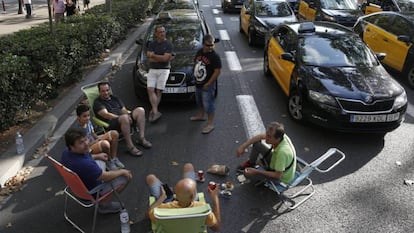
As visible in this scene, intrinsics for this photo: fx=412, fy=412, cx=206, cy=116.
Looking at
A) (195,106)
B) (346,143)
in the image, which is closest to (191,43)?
(195,106)

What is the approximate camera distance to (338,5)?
50.8 ft

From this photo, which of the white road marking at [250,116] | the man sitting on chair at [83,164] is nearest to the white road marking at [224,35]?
the white road marking at [250,116]

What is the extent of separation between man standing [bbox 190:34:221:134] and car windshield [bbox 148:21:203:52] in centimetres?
195

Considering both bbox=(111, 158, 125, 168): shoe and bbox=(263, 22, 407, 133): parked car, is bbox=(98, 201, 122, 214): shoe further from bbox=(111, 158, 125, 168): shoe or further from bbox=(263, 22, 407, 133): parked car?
bbox=(263, 22, 407, 133): parked car

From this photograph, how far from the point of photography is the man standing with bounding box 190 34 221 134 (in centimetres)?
703

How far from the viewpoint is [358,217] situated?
15.8 feet

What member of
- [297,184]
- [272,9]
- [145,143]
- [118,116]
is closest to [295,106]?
[297,184]

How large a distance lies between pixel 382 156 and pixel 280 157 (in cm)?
238

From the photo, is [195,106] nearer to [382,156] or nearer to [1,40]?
[382,156]

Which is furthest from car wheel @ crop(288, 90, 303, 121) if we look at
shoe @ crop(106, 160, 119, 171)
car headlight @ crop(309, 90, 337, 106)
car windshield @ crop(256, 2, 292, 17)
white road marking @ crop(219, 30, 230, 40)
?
white road marking @ crop(219, 30, 230, 40)

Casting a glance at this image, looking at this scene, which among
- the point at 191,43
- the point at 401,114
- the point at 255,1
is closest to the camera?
the point at 401,114

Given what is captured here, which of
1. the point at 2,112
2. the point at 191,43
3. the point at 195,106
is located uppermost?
the point at 191,43

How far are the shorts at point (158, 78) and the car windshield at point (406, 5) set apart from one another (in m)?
9.25

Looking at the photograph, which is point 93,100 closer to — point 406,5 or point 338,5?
point 406,5
